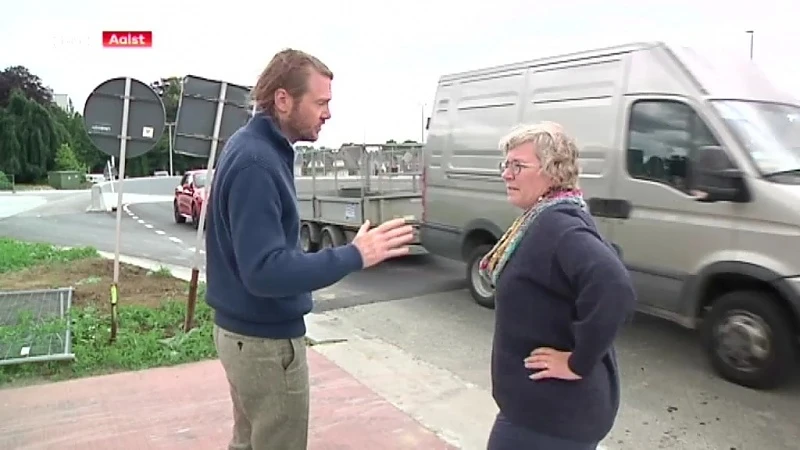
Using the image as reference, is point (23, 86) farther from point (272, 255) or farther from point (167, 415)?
point (272, 255)

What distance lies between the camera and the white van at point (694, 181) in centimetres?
502

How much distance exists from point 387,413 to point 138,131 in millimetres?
3624

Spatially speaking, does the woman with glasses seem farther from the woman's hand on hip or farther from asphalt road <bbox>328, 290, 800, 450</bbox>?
asphalt road <bbox>328, 290, 800, 450</bbox>

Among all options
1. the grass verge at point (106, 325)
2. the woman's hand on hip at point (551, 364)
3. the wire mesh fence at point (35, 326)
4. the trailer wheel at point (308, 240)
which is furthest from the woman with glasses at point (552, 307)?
the trailer wheel at point (308, 240)

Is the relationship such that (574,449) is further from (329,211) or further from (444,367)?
(329,211)

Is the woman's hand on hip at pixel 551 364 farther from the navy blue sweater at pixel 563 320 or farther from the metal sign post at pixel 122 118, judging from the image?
the metal sign post at pixel 122 118

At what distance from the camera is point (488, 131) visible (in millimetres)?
7605

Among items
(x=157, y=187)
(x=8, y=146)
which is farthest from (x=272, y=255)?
(x=8, y=146)

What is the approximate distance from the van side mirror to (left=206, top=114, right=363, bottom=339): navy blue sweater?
12.6ft

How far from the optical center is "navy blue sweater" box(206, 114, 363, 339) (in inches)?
82.2

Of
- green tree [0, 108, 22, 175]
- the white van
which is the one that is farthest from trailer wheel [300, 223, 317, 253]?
green tree [0, 108, 22, 175]

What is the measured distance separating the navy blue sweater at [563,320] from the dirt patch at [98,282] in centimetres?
610

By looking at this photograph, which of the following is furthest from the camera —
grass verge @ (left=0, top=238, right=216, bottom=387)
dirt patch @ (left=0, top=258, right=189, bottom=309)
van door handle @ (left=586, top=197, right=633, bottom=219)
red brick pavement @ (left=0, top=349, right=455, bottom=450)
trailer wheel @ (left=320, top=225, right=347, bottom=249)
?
trailer wheel @ (left=320, top=225, right=347, bottom=249)

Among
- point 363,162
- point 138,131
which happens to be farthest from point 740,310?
point 363,162
